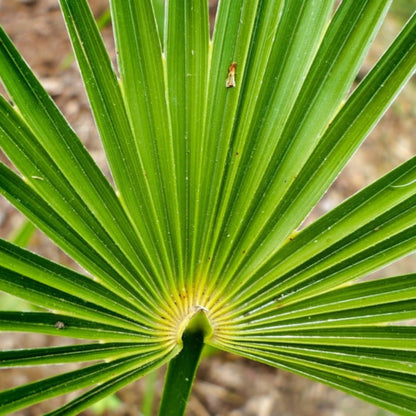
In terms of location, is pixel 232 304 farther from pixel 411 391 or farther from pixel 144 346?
pixel 411 391

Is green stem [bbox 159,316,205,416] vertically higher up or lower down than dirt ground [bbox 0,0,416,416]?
lower down

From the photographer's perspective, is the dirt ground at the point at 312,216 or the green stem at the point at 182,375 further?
the dirt ground at the point at 312,216

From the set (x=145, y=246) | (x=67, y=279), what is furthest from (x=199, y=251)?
(x=67, y=279)

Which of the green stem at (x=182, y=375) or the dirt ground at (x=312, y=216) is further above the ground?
the dirt ground at (x=312, y=216)

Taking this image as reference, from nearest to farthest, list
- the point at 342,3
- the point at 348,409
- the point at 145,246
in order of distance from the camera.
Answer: the point at 342,3, the point at 145,246, the point at 348,409

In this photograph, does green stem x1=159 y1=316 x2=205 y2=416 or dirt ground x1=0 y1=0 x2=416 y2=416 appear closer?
green stem x1=159 y1=316 x2=205 y2=416
